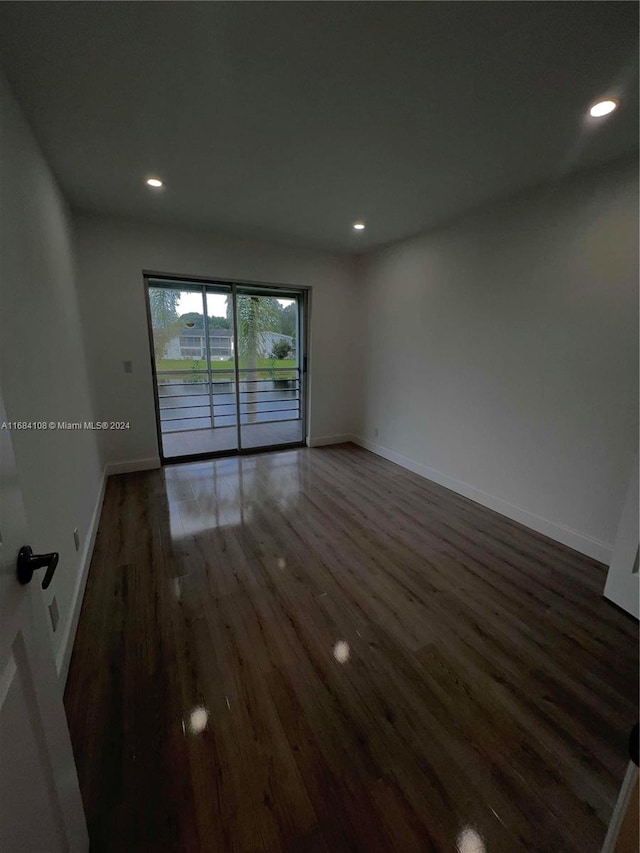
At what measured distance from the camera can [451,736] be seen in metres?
1.31

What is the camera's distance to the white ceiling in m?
1.29

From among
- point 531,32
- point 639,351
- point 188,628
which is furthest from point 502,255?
point 188,628

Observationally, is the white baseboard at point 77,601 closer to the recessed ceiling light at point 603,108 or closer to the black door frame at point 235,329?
the black door frame at point 235,329

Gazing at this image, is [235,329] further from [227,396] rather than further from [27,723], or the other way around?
[27,723]

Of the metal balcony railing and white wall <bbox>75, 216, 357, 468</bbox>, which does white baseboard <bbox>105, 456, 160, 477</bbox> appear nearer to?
white wall <bbox>75, 216, 357, 468</bbox>

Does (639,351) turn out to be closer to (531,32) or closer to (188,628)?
(531,32)

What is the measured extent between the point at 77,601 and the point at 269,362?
11.2ft

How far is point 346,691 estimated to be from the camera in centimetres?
147

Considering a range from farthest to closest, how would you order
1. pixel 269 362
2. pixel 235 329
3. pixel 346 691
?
pixel 269 362 → pixel 235 329 → pixel 346 691

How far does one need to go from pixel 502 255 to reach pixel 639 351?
129 cm

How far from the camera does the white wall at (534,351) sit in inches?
87.4

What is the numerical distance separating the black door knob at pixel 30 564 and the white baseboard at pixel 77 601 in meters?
1.02

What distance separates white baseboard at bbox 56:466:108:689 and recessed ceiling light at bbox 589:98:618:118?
3611 millimetres

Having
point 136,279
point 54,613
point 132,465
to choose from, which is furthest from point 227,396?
point 54,613
